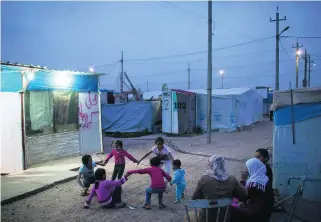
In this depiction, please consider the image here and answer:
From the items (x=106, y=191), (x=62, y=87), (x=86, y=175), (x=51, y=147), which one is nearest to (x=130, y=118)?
(x=62, y=87)

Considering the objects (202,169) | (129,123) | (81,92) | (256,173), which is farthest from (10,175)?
(129,123)

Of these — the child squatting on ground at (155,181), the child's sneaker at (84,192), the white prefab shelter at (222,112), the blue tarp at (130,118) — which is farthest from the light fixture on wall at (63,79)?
the white prefab shelter at (222,112)

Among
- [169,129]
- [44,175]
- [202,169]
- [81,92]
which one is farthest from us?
[169,129]

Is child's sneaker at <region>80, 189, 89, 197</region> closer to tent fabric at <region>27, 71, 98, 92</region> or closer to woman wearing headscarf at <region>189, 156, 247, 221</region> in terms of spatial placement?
woman wearing headscarf at <region>189, 156, 247, 221</region>

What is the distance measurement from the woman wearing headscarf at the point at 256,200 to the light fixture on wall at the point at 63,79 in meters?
8.10

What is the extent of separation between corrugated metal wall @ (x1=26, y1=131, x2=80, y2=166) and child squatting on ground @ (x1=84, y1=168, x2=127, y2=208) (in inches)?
181

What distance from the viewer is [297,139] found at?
20.0 feet

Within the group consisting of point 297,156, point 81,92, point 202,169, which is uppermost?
point 81,92

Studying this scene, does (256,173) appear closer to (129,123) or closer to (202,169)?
(202,169)

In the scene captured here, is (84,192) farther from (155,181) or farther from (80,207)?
(155,181)

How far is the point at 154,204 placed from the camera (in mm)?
6039

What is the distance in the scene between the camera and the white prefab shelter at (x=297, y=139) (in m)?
5.91

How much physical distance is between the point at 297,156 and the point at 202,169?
367cm

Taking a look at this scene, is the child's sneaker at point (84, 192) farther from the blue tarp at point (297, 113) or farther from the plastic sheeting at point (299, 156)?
the blue tarp at point (297, 113)
